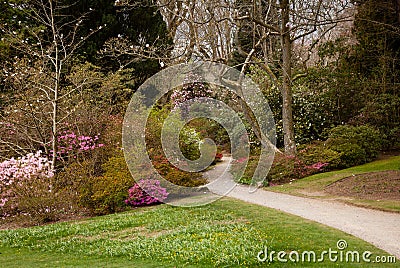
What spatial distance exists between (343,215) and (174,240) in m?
3.76

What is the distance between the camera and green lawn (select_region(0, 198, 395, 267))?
244 inches

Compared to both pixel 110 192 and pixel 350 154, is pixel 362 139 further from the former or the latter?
pixel 110 192

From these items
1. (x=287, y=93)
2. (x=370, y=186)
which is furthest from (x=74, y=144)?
(x=370, y=186)

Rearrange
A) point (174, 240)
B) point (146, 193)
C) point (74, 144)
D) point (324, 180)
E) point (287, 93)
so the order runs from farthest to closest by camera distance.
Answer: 1. point (287, 93)
2. point (74, 144)
3. point (324, 180)
4. point (146, 193)
5. point (174, 240)

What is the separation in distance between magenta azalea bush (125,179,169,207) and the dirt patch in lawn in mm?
4903

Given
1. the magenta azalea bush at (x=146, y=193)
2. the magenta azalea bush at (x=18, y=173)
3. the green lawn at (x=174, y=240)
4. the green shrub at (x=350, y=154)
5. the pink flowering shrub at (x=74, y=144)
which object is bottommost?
the green lawn at (x=174, y=240)

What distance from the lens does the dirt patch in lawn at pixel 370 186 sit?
1048 centimetres

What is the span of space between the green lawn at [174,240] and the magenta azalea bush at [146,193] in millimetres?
1765

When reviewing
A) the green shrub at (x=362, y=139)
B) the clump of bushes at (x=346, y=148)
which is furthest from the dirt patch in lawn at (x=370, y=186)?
the green shrub at (x=362, y=139)

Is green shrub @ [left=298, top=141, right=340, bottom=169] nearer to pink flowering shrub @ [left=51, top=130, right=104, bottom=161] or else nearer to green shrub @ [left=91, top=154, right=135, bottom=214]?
green shrub @ [left=91, top=154, right=135, bottom=214]

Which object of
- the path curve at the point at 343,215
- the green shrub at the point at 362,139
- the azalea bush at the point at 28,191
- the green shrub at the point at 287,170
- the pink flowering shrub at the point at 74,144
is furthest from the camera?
the green shrub at the point at 362,139

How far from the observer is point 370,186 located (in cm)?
1133

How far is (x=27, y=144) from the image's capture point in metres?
13.9

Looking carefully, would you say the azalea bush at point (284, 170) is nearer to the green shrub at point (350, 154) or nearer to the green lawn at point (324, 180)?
the green lawn at point (324, 180)
